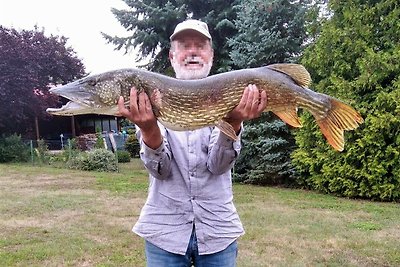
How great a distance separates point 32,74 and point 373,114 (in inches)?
554

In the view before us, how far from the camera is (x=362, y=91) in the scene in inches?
345

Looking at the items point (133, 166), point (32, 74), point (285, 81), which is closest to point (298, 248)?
point (285, 81)

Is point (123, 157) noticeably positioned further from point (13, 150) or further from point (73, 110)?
point (73, 110)

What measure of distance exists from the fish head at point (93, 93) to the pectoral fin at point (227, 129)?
0.46 meters

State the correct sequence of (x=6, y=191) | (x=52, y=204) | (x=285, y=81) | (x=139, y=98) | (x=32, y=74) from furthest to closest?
(x=32, y=74)
(x=6, y=191)
(x=52, y=204)
(x=285, y=81)
(x=139, y=98)

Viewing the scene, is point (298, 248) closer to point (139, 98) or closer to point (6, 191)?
point (139, 98)

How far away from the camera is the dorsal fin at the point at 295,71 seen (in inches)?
81.0

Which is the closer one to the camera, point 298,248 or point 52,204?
point 298,248

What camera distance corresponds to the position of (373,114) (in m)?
8.48

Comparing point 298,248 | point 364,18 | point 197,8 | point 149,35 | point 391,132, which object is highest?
point 197,8

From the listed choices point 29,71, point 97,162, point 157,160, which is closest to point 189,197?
point 157,160

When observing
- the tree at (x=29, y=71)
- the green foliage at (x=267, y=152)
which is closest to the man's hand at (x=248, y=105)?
the green foliage at (x=267, y=152)

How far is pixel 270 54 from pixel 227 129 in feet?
28.9

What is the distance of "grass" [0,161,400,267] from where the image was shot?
4.98m
